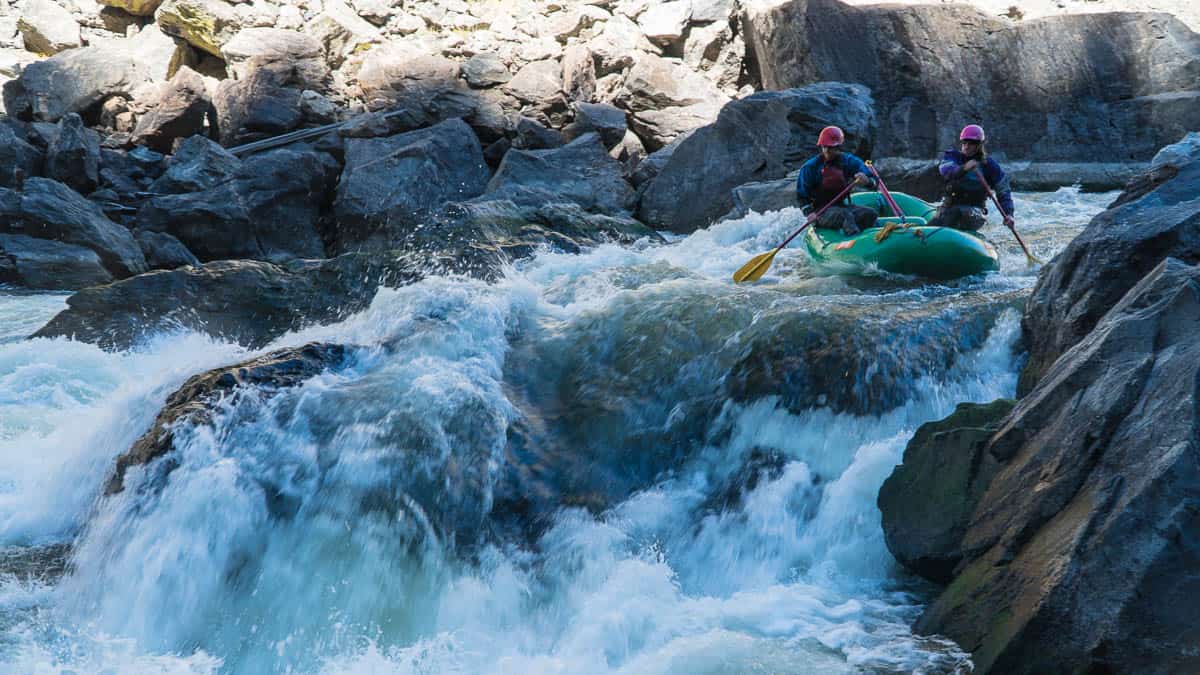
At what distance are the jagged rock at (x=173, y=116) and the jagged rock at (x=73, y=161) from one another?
156 cm

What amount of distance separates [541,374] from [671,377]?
2.79 ft

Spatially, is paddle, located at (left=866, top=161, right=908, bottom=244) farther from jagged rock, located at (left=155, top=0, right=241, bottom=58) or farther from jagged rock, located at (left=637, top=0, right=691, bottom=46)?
jagged rock, located at (left=155, top=0, right=241, bottom=58)

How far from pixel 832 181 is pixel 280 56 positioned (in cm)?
1117

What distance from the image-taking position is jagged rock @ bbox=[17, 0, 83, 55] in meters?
19.5

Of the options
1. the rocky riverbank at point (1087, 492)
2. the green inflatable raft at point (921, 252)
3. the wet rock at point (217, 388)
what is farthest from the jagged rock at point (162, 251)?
the rocky riverbank at point (1087, 492)

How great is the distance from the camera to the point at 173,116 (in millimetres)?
14938

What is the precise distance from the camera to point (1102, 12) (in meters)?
14.5

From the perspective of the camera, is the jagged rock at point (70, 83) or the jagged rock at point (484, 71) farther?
the jagged rock at point (70, 83)

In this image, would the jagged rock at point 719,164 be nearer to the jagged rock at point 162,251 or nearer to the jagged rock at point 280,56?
the jagged rock at point 162,251

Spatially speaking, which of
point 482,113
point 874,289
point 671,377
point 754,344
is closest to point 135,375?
point 671,377

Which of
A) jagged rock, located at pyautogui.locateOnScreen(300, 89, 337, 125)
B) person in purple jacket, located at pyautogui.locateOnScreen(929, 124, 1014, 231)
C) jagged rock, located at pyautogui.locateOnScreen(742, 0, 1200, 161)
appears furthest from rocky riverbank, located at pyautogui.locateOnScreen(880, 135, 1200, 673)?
jagged rock, located at pyautogui.locateOnScreen(300, 89, 337, 125)

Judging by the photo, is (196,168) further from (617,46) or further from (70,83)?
(617,46)

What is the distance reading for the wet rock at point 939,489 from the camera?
13.2ft

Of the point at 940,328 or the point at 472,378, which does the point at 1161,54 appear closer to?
the point at 940,328
